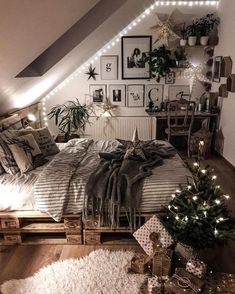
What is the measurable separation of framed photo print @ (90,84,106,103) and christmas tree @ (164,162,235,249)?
11.2ft

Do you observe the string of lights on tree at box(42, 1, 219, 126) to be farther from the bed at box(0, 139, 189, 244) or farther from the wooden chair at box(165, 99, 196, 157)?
the bed at box(0, 139, 189, 244)

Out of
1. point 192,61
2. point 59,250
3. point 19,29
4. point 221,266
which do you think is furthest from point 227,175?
point 19,29

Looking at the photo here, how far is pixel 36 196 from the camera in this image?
2254mm

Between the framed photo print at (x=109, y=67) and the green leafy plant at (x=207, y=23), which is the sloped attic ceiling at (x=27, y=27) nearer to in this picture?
the framed photo print at (x=109, y=67)

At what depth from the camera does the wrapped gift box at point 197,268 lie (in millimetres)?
1787

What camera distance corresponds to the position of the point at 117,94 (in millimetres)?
5152

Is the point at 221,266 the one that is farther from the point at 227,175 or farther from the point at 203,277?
the point at 227,175

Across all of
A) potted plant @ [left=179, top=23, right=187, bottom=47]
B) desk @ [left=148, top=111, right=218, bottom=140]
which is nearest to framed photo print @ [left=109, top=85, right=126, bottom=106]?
desk @ [left=148, top=111, right=218, bottom=140]

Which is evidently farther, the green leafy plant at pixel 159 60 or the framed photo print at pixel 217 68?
A: the green leafy plant at pixel 159 60

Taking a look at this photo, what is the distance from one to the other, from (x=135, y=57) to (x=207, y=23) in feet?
4.45

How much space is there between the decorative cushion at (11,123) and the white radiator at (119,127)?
6.35 ft

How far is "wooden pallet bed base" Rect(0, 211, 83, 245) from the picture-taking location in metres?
2.31

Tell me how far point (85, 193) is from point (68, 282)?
67cm

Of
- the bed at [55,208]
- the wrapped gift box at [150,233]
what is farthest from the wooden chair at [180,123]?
the wrapped gift box at [150,233]
